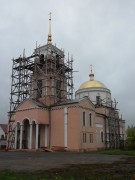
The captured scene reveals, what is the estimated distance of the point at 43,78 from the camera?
4041 centimetres

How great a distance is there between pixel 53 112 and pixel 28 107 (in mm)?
3879

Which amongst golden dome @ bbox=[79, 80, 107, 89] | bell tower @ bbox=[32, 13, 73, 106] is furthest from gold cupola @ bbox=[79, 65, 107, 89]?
bell tower @ bbox=[32, 13, 73, 106]

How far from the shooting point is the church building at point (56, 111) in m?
33.7

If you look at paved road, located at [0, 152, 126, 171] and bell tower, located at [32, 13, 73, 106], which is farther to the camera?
bell tower, located at [32, 13, 73, 106]

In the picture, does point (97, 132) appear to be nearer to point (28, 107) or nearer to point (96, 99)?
point (96, 99)

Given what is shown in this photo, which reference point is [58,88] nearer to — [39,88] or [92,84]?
[39,88]

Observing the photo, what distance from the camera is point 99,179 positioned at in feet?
25.4

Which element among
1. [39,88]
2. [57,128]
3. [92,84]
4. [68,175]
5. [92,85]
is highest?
[92,84]

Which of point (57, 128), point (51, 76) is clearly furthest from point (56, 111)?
point (51, 76)

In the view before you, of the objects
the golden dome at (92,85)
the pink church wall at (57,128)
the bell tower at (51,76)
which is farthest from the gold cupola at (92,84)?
the pink church wall at (57,128)

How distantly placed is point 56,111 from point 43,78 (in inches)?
305

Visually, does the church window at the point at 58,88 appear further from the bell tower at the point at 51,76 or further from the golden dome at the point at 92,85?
the golden dome at the point at 92,85

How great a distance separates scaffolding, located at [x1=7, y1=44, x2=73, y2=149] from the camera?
39.3 metres

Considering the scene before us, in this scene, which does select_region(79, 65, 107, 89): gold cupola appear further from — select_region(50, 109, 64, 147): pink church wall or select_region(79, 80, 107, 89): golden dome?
select_region(50, 109, 64, 147): pink church wall
